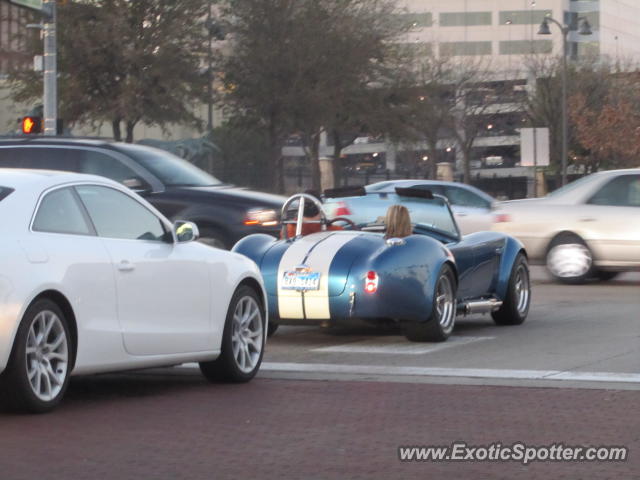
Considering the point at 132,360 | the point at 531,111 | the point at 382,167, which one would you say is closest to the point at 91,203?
the point at 132,360

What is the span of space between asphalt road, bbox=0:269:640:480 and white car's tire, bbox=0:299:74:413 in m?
0.12

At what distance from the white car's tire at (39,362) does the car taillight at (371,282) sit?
4002mm

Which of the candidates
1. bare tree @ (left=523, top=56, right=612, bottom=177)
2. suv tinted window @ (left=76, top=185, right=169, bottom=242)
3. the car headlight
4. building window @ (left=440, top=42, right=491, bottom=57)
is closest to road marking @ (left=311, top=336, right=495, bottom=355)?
suv tinted window @ (left=76, top=185, right=169, bottom=242)

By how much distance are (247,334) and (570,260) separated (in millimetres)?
10544

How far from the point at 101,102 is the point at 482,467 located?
1556 inches

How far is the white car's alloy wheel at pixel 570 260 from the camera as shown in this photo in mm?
19609

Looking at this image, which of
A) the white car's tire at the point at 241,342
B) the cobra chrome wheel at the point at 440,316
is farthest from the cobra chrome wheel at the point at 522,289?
the white car's tire at the point at 241,342

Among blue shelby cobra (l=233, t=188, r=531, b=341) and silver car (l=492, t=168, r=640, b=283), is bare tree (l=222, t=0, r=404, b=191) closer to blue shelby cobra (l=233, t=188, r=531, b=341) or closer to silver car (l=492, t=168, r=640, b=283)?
silver car (l=492, t=168, r=640, b=283)

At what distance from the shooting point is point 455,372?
1026 centimetres

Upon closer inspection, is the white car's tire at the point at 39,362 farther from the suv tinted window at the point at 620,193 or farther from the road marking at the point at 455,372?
the suv tinted window at the point at 620,193

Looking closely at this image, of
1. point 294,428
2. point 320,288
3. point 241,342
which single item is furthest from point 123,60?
point 294,428

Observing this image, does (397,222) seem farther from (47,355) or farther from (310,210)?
(47,355)

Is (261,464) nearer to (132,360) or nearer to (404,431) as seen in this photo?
(404,431)

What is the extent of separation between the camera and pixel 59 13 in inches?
1709
